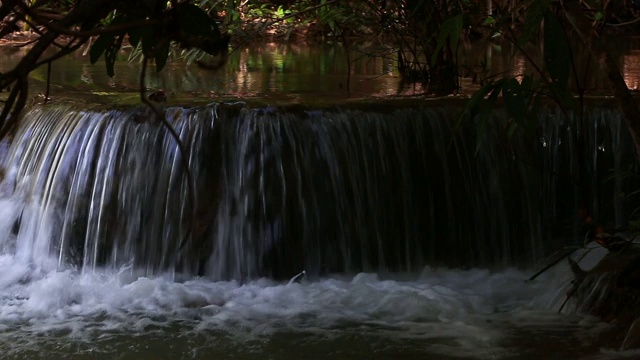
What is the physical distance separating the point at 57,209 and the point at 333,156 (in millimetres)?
1550

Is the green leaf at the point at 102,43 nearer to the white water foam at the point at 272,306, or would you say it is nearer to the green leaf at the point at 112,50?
the green leaf at the point at 112,50

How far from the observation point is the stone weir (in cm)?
537

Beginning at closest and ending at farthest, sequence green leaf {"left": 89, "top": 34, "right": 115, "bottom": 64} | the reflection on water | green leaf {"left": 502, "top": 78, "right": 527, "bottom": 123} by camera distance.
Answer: green leaf {"left": 89, "top": 34, "right": 115, "bottom": 64}, green leaf {"left": 502, "top": 78, "right": 527, "bottom": 123}, the reflection on water

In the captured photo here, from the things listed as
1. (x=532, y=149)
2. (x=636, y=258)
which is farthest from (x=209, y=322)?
(x=532, y=149)

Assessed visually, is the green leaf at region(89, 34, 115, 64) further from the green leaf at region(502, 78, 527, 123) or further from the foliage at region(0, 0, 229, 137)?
the green leaf at region(502, 78, 527, 123)

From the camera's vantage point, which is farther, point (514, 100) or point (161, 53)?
point (514, 100)

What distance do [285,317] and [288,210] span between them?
0.91 m

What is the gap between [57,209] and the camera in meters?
5.54

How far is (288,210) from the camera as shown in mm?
5402

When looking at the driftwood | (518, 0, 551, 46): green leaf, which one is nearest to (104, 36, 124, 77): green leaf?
(518, 0, 551, 46): green leaf

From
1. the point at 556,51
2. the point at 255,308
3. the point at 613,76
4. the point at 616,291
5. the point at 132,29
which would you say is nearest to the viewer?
the point at 132,29

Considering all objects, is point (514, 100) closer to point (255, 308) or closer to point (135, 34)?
point (135, 34)

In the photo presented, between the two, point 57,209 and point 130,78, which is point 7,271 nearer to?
point 57,209

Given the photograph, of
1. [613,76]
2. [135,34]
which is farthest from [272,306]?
[135,34]
